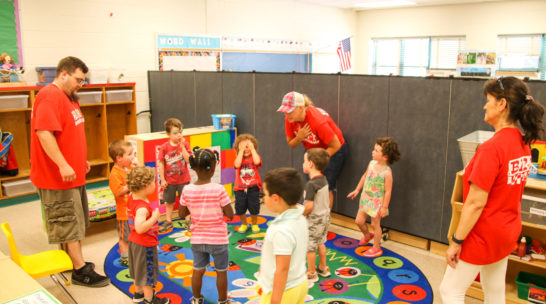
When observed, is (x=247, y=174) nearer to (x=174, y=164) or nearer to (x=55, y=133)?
(x=174, y=164)

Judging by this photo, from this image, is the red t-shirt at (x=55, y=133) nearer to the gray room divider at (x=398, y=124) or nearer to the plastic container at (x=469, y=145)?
the gray room divider at (x=398, y=124)

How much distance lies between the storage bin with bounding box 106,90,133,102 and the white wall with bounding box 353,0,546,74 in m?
7.96

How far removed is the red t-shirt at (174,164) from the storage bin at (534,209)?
120 inches

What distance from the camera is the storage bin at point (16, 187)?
5.40 m

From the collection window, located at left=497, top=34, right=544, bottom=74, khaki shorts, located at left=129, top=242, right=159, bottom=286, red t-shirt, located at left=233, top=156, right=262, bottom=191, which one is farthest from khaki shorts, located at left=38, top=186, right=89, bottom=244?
window, located at left=497, top=34, right=544, bottom=74

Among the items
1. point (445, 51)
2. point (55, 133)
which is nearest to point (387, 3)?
point (445, 51)

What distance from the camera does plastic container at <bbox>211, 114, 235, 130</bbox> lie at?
5.42 metres

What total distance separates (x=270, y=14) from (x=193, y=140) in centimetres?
559

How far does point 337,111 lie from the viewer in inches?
180

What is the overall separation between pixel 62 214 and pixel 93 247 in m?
1.05

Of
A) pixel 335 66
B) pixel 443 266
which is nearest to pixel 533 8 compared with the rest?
pixel 335 66

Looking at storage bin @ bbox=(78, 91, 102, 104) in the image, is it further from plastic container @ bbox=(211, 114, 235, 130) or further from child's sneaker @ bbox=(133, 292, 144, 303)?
child's sneaker @ bbox=(133, 292, 144, 303)

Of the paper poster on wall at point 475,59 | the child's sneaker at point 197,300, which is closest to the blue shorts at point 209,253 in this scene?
the child's sneaker at point 197,300

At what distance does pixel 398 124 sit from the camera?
13.5 feet
